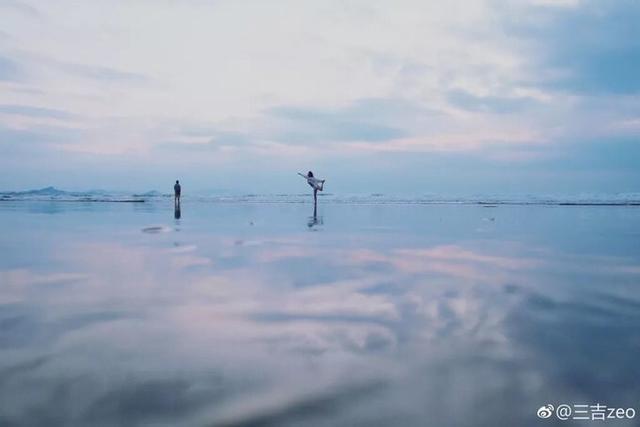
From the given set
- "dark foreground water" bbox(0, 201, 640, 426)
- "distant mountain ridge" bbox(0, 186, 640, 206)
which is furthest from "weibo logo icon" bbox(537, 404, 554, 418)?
"distant mountain ridge" bbox(0, 186, 640, 206)

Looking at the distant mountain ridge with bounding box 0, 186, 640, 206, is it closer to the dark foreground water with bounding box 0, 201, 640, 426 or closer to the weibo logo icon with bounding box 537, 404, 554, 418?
the dark foreground water with bounding box 0, 201, 640, 426

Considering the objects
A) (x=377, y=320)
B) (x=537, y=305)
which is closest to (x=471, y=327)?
(x=377, y=320)

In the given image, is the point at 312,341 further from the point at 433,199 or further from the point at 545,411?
the point at 433,199

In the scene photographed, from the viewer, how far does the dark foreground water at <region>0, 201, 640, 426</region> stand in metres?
3.12

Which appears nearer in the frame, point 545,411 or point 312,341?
point 545,411

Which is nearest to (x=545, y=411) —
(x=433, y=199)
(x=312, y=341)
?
(x=312, y=341)

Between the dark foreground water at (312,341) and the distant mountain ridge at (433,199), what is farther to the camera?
the distant mountain ridge at (433,199)

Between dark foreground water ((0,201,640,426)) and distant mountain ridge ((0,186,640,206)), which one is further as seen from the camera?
distant mountain ridge ((0,186,640,206))

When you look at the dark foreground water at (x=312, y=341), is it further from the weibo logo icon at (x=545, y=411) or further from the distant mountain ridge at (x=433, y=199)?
the distant mountain ridge at (x=433, y=199)

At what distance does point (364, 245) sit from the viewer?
12.2 meters

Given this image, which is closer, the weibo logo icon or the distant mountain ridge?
the weibo logo icon

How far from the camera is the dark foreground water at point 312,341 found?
3.12 m

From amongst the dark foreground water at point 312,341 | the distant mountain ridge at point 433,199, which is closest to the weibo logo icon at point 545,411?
the dark foreground water at point 312,341

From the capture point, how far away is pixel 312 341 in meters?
4.45
